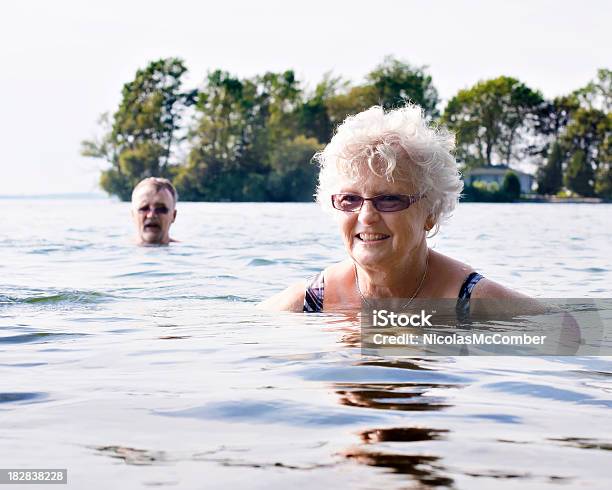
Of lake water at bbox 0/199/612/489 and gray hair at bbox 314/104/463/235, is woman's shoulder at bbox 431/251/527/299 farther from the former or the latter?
lake water at bbox 0/199/612/489

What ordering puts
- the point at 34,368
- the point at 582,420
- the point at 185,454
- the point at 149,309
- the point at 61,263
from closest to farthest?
1. the point at 185,454
2. the point at 582,420
3. the point at 34,368
4. the point at 149,309
5. the point at 61,263

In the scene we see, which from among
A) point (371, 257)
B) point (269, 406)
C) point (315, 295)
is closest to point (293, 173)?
point (315, 295)

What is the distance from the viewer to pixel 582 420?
11.8 ft

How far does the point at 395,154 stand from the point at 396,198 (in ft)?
0.80

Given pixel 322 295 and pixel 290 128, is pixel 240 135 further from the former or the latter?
pixel 322 295

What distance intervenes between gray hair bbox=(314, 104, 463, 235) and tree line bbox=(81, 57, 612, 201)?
7516 centimetres

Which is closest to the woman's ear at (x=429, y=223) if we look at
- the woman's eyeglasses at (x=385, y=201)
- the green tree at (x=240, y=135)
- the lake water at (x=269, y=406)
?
the woman's eyeglasses at (x=385, y=201)

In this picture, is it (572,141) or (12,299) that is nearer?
(12,299)

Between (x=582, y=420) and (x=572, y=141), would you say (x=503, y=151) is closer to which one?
(x=572, y=141)

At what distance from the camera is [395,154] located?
5516 millimetres

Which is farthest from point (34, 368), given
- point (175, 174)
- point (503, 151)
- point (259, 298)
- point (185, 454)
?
point (503, 151)

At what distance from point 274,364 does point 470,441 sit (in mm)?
1756

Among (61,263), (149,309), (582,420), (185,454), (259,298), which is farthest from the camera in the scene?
(61,263)

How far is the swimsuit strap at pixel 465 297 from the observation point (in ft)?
19.3
